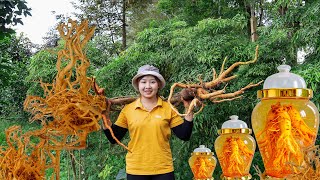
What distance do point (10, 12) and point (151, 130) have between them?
3.93ft

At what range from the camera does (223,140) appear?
1.70 metres

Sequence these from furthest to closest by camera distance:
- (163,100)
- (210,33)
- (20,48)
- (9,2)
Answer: (20,48) < (210,33) < (9,2) < (163,100)

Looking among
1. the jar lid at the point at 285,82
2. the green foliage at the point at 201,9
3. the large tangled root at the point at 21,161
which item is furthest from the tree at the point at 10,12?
the green foliage at the point at 201,9

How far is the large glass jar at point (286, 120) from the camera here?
3.71ft

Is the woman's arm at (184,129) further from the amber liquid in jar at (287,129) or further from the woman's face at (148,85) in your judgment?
the amber liquid in jar at (287,129)

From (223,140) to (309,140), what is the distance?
57cm

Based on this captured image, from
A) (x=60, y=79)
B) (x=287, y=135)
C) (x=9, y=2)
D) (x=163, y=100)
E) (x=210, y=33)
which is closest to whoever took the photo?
(x=287, y=135)

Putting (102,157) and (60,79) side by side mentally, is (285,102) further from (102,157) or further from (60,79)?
(102,157)

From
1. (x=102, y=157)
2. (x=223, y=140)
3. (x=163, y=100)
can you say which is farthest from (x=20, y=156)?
(x=102, y=157)

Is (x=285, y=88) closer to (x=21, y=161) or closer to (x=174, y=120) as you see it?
(x=174, y=120)

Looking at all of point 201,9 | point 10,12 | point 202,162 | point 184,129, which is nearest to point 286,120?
point 184,129

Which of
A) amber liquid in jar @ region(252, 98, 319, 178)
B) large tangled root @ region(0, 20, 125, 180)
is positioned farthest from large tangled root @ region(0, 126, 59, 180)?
amber liquid in jar @ region(252, 98, 319, 178)

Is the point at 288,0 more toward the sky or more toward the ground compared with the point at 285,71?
more toward the sky

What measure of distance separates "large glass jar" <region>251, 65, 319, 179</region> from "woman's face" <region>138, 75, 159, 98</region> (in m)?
0.47
